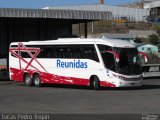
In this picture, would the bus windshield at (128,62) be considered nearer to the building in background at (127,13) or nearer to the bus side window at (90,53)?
the bus side window at (90,53)

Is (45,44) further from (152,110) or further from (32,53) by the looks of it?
(152,110)

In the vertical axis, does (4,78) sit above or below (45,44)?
below

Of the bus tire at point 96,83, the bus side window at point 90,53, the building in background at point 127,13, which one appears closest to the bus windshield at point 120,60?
the bus side window at point 90,53

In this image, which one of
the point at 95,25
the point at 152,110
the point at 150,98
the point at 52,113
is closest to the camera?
the point at 52,113

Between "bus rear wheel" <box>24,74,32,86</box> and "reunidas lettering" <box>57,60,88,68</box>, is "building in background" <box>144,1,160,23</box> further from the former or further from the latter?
"reunidas lettering" <box>57,60,88,68</box>

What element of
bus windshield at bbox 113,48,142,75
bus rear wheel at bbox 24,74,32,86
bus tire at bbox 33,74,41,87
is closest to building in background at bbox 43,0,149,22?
bus rear wheel at bbox 24,74,32,86

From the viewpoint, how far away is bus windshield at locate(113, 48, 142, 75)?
2841cm

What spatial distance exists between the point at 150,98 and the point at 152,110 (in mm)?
5180

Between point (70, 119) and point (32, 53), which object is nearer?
point (70, 119)

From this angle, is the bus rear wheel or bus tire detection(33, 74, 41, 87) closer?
bus tire detection(33, 74, 41, 87)

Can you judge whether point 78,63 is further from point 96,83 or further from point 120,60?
point 120,60

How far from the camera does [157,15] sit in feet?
457

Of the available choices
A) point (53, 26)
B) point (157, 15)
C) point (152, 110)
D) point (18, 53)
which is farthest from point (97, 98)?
point (157, 15)

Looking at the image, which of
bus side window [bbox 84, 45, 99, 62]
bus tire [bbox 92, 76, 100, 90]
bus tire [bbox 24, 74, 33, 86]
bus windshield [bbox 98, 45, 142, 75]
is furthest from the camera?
bus tire [bbox 24, 74, 33, 86]
